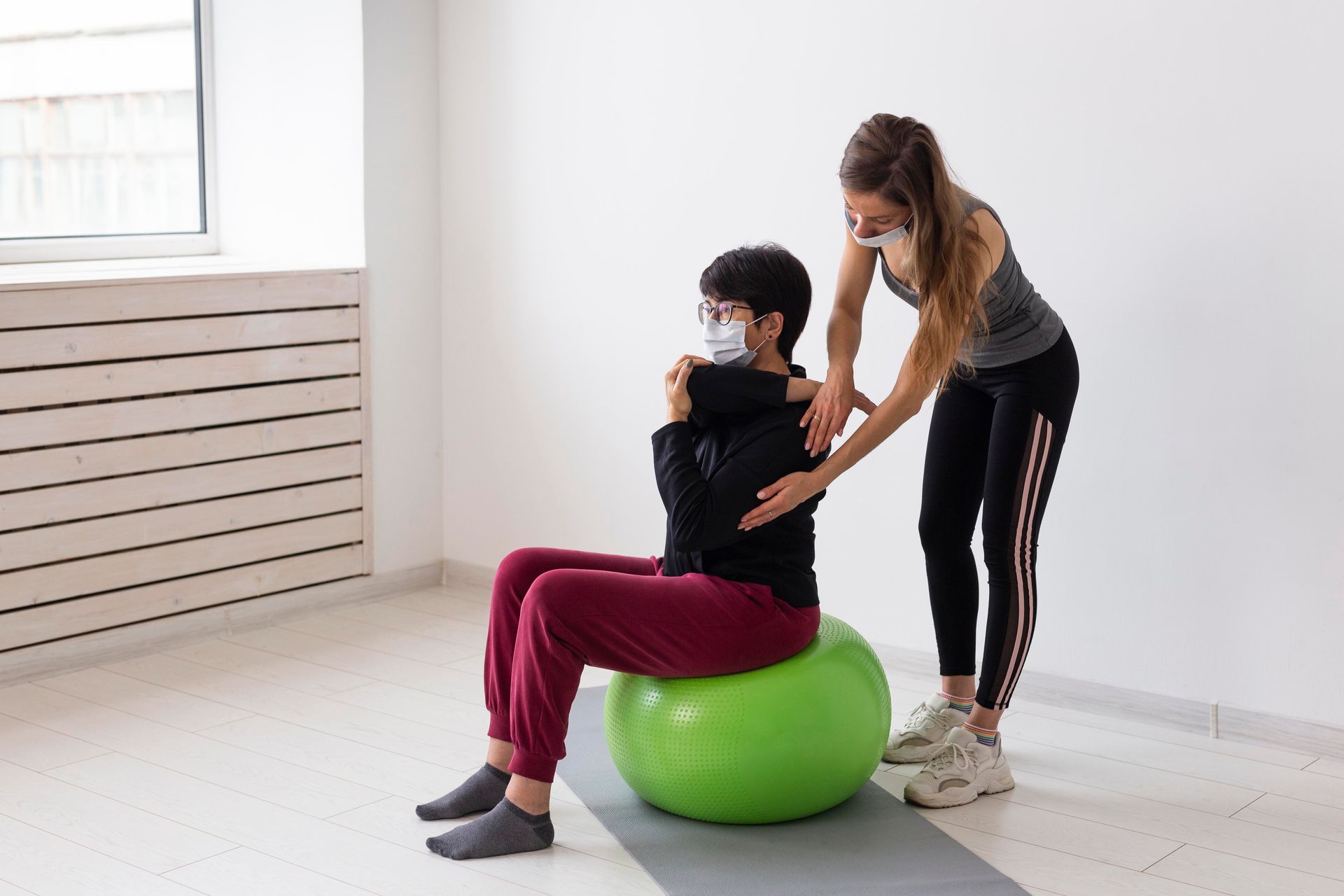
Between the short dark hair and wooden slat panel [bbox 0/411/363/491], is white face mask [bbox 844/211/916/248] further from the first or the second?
wooden slat panel [bbox 0/411/363/491]

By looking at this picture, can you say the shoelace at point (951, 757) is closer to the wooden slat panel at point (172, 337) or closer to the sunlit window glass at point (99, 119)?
the wooden slat panel at point (172, 337)

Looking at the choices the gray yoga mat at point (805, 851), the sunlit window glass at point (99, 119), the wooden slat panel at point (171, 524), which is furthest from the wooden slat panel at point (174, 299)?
the gray yoga mat at point (805, 851)

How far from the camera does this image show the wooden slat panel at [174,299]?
2.96 metres

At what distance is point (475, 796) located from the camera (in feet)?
7.43

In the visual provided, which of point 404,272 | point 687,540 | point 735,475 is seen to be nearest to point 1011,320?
point 735,475

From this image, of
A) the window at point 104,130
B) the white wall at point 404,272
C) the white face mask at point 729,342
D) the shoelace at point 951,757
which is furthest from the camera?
the white wall at point 404,272

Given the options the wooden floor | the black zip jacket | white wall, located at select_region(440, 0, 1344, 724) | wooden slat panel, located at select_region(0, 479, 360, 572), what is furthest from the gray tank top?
wooden slat panel, located at select_region(0, 479, 360, 572)

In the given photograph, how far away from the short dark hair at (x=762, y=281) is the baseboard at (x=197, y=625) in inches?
71.4

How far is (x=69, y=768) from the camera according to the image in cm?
251

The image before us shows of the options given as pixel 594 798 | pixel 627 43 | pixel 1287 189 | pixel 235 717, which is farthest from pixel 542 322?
pixel 1287 189

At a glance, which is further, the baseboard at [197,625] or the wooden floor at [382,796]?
the baseboard at [197,625]

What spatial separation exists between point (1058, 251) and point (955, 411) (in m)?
0.57

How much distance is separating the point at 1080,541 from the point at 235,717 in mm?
1797

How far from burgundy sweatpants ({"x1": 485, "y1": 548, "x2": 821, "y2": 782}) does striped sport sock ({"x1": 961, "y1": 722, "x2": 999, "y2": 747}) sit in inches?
18.4
